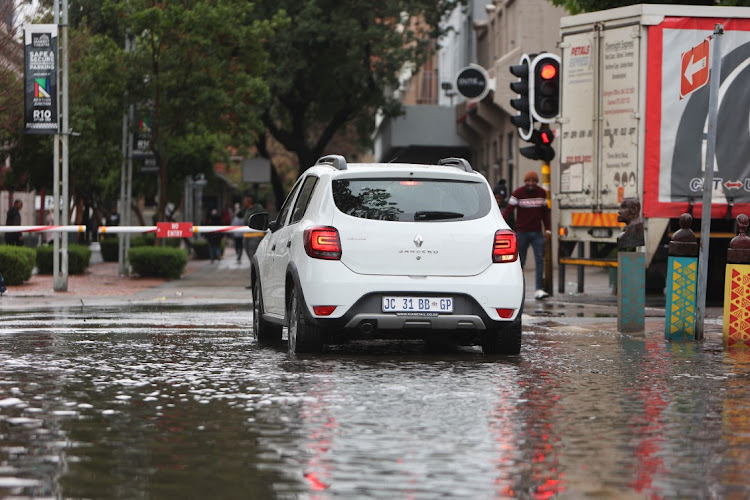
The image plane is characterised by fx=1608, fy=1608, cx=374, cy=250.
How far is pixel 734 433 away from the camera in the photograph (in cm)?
828

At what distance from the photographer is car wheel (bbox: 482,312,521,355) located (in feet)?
41.2

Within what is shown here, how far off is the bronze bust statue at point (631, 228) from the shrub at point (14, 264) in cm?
1298

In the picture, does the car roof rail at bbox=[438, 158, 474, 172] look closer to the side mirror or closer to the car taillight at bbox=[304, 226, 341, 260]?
the car taillight at bbox=[304, 226, 341, 260]

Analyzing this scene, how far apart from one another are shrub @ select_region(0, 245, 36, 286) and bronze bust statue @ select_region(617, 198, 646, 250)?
511 inches

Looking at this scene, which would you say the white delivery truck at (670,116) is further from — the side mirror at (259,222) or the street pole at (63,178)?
the street pole at (63,178)

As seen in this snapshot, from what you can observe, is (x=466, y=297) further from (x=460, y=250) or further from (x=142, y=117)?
(x=142, y=117)

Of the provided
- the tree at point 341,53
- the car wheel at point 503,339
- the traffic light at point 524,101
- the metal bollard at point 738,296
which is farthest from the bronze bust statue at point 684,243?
the tree at point 341,53

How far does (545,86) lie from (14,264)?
954cm

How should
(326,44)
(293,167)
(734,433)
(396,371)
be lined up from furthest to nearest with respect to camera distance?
(293,167)
(326,44)
(396,371)
(734,433)

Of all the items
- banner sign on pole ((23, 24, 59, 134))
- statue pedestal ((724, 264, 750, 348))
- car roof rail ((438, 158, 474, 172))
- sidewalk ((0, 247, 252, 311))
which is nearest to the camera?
car roof rail ((438, 158, 474, 172))

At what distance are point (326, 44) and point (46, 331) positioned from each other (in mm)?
32130

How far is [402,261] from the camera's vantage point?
483 inches

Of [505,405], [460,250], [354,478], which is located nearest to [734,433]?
[505,405]

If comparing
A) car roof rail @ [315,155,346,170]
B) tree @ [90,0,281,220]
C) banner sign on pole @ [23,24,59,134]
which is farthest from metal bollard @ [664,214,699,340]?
tree @ [90,0,281,220]
